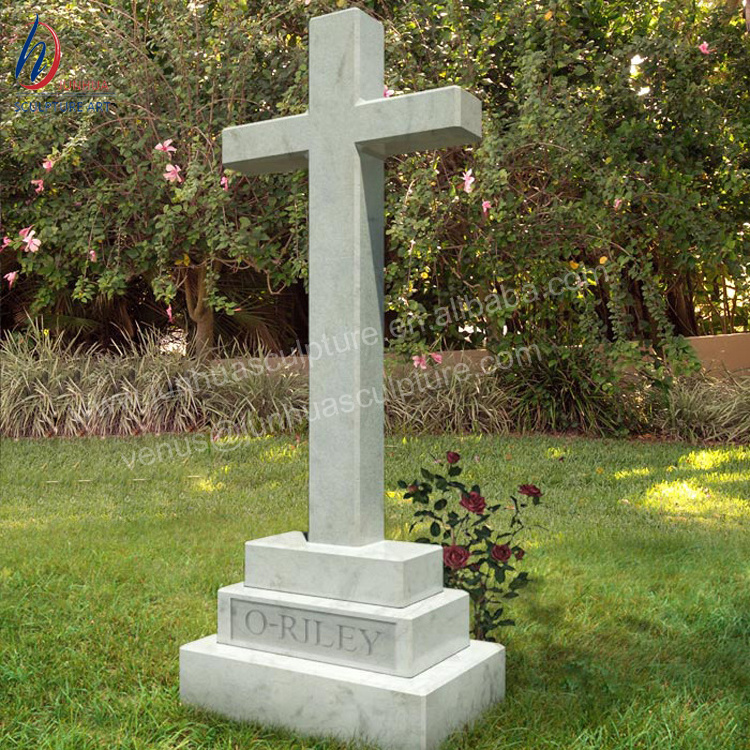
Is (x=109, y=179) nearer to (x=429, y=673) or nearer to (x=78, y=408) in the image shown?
(x=78, y=408)

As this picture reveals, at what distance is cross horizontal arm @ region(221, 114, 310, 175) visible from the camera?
2.90 m

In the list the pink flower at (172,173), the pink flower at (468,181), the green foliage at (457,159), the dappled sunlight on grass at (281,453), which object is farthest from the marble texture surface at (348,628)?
the pink flower at (172,173)

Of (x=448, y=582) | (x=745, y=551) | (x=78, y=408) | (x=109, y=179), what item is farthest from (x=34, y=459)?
(x=745, y=551)

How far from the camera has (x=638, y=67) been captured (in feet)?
24.8

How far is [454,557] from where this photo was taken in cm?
306

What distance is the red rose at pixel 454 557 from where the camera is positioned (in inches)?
120

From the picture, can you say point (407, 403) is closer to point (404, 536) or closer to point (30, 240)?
point (404, 536)

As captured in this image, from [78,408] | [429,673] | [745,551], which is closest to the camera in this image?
[429,673]

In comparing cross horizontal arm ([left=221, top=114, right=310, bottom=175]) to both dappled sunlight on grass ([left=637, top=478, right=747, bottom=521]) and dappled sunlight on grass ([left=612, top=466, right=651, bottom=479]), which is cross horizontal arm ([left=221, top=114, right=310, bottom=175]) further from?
dappled sunlight on grass ([left=612, top=466, right=651, bottom=479])

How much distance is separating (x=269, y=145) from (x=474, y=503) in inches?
55.5

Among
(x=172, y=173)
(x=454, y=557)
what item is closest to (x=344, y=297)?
(x=454, y=557)

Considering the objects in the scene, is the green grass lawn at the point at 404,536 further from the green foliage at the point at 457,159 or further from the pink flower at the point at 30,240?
the pink flower at the point at 30,240

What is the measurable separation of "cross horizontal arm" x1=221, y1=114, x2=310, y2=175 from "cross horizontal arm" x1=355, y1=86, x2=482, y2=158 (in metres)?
0.24

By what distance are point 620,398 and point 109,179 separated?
220 inches
